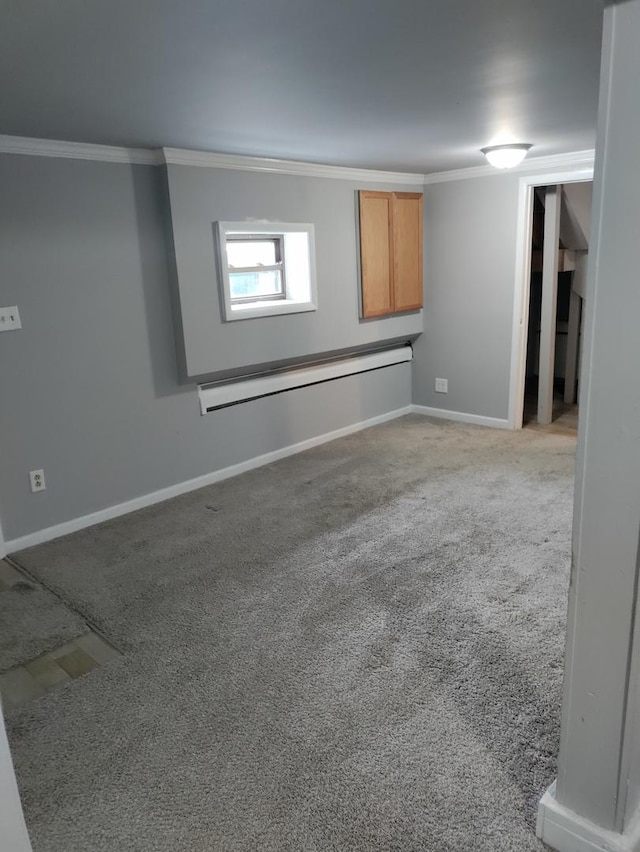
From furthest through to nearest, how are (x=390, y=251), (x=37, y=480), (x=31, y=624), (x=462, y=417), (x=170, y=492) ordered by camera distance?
1. (x=462, y=417)
2. (x=390, y=251)
3. (x=170, y=492)
4. (x=37, y=480)
5. (x=31, y=624)

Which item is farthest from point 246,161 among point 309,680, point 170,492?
point 309,680

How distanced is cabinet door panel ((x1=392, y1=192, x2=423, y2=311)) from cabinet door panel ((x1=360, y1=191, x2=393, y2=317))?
9 cm

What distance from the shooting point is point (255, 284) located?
4.30m

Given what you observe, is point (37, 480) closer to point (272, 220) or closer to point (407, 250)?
point (272, 220)

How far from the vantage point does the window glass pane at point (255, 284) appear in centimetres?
417

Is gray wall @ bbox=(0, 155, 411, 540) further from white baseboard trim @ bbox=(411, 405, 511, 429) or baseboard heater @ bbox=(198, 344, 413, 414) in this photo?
white baseboard trim @ bbox=(411, 405, 511, 429)

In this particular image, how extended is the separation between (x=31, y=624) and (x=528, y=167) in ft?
14.3

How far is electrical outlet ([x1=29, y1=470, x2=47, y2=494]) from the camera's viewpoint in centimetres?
328

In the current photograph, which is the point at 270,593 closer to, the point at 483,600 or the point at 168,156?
the point at 483,600

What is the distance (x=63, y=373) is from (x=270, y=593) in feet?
5.50

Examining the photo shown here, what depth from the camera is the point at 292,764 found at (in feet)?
6.00

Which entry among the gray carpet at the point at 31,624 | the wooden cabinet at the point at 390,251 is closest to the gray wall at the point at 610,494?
the gray carpet at the point at 31,624

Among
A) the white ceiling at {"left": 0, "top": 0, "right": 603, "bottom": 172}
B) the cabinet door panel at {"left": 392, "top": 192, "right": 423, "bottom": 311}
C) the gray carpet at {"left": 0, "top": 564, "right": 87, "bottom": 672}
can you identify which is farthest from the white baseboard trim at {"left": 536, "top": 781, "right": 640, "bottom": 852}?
the cabinet door panel at {"left": 392, "top": 192, "right": 423, "bottom": 311}

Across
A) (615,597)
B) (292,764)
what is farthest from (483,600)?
(615,597)
